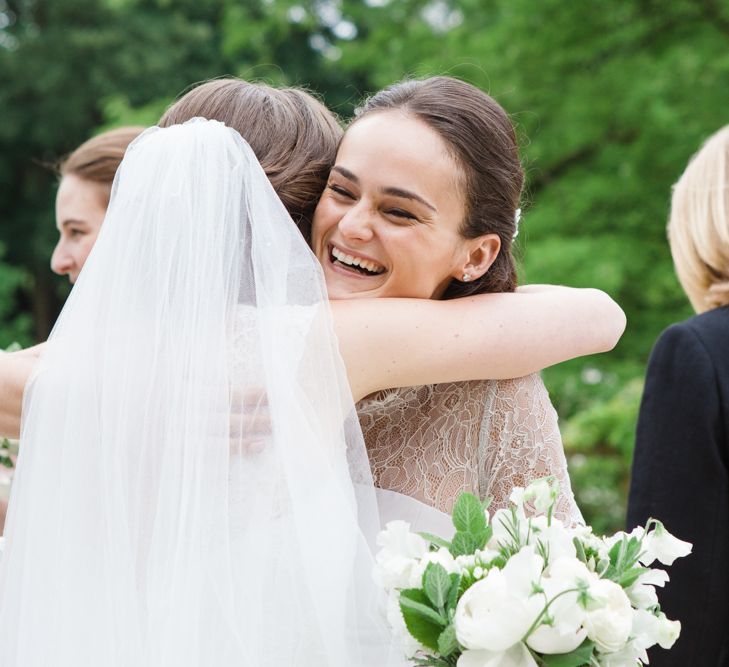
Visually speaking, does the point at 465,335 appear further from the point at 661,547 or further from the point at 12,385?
the point at 12,385

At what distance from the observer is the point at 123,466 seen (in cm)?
204

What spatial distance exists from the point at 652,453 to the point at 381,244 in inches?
52.4

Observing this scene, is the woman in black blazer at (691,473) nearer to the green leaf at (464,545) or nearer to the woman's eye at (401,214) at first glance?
the woman's eye at (401,214)

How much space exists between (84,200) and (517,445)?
200cm

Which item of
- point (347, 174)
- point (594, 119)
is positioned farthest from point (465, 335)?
point (594, 119)

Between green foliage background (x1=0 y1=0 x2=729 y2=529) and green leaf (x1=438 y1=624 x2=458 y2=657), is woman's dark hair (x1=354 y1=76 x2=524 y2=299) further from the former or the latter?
green foliage background (x1=0 y1=0 x2=729 y2=529)

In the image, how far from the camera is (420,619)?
1.83 meters

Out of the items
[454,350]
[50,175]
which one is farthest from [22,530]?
[50,175]

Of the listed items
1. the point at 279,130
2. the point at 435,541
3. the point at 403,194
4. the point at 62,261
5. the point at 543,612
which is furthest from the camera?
the point at 62,261

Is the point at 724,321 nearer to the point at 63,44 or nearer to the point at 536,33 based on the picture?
the point at 536,33

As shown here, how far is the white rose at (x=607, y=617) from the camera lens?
178 centimetres

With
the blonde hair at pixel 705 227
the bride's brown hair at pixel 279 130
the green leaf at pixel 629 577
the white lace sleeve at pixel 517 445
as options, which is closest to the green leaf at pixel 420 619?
the green leaf at pixel 629 577

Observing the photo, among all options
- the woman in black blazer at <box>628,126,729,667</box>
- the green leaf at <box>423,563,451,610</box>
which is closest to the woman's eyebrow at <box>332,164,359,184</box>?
the green leaf at <box>423,563,451,610</box>

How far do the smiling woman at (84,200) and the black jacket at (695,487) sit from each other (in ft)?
6.68
